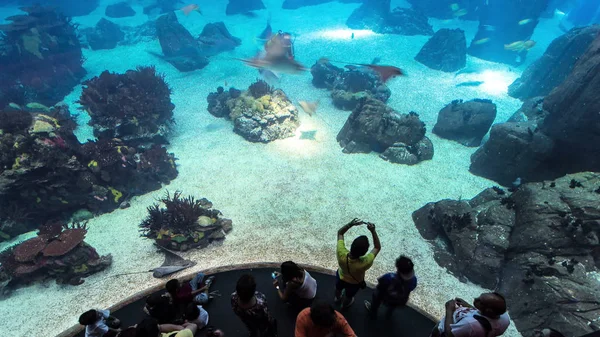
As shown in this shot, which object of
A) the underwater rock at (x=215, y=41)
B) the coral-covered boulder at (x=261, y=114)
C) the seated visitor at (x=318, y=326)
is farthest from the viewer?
the underwater rock at (x=215, y=41)

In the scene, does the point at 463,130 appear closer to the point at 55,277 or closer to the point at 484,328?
the point at 484,328

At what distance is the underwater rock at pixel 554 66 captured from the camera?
1301 cm

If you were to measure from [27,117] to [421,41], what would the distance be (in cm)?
2475

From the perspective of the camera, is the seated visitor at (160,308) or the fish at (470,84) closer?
the seated visitor at (160,308)

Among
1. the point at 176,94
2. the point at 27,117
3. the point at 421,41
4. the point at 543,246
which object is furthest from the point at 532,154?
the point at 421,41

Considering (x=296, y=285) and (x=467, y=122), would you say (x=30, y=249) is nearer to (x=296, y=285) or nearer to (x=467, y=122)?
(x=296, y=285)

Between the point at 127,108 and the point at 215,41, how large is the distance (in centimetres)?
1184

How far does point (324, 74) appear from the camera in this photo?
50.9 feet

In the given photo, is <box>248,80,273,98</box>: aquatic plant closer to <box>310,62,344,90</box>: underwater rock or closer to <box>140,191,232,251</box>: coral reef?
<box>310,62,344,90</box>: underwater rock

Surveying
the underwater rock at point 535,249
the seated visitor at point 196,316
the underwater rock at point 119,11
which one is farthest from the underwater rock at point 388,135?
the underwater rock at point 119,11

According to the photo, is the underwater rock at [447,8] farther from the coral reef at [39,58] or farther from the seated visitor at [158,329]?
the seated visitor at [158,329]

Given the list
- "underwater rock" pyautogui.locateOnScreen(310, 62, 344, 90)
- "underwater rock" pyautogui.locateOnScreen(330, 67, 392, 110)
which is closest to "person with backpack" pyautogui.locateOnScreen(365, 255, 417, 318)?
"underwater rock" pyautogui.locateOnScreen(330, 67, 392, 110)

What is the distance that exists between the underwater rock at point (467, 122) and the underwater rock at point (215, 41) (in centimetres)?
1595

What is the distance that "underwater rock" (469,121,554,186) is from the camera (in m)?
8.00
